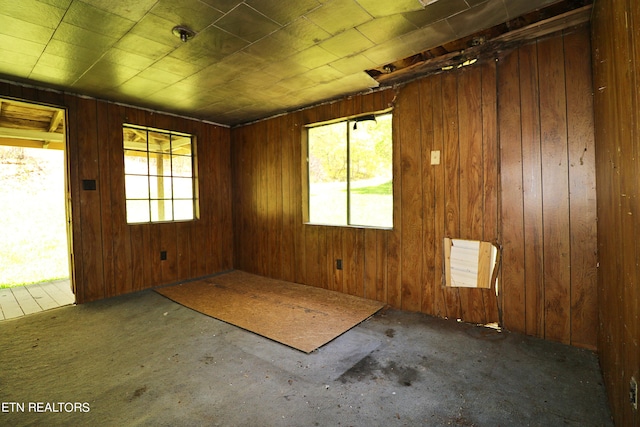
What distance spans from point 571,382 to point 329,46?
3.08 meters

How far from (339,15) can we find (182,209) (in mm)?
3802

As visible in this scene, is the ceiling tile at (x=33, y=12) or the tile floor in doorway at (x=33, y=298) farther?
the tile floor in doorway at (x=33, y=298)

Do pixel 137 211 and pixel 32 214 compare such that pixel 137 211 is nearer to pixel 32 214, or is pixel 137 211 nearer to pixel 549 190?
pixel 32 214

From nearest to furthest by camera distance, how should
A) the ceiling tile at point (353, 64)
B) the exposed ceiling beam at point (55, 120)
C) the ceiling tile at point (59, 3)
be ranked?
the ceiling tile at point (59, 3)
the ceiling tile at point (353, 64)
the exposed ceiling beam at point (55, 120)

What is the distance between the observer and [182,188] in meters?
4.62

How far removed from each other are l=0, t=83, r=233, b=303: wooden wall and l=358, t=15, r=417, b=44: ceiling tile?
3448 mm

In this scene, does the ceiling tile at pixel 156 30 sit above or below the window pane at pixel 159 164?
above

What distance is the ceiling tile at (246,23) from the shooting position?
1.96 m

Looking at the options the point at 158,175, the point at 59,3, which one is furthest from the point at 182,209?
the point at 59,3

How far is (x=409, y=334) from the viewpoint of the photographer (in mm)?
2613

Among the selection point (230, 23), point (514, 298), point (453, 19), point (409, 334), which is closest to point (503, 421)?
point (409, 334)

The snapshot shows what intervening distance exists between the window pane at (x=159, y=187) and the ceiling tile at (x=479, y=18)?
4.23 metres

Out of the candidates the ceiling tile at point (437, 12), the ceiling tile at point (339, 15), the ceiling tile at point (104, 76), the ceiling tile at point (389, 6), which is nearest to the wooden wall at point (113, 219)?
the ceiling tile at point (104, 76)

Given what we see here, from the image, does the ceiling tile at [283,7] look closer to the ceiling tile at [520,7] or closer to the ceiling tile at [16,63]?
the ceiling tile at [520,7]
